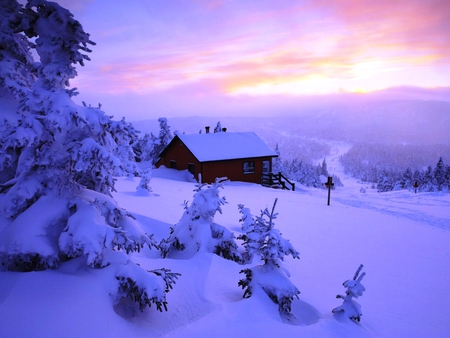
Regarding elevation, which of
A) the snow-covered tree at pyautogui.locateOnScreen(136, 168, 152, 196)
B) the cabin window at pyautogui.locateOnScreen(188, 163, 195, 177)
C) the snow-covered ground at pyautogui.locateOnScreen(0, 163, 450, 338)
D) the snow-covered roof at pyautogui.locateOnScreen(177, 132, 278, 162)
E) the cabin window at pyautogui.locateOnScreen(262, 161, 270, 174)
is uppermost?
the snow-covered roof at pyautogui.locateOnScreen(177, 132, 278, 162)

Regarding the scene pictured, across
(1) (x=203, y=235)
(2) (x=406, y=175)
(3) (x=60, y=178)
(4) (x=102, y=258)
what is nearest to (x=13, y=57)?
Answer: (3) (x=60, y=178)

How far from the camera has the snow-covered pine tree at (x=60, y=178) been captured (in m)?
4.62

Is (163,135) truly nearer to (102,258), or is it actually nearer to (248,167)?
(248,167)

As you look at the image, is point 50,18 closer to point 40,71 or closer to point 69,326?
point 40,71

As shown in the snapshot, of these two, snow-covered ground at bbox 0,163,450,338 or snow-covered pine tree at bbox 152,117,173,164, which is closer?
snow-covered ground at bbox 0,163,450,338

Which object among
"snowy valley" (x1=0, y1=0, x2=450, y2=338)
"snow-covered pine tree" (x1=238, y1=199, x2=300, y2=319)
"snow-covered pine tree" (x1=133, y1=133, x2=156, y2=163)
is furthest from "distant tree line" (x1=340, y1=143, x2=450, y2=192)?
"snow-covered pine tree" (x1=133, y1=133, x2=156, y2=163)

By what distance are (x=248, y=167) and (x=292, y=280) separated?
2181 cm

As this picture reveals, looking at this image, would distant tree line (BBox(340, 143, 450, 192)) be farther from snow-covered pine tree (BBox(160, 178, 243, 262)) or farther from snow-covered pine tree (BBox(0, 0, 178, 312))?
snow-covered pine tree (BBox(0, 0, 178, 312))

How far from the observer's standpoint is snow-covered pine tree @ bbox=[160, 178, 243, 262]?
8.91m

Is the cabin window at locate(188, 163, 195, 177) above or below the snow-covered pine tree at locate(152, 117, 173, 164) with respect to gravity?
below

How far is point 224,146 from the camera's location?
3030 centimetres

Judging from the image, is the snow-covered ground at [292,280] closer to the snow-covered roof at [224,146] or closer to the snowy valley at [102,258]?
the snowy valley at [102,258]

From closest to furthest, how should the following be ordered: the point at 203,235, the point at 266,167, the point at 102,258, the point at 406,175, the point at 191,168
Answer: the point at 102,258, the point at 203,235, the point at 191,168, the point at 266,167, the point at 406,175

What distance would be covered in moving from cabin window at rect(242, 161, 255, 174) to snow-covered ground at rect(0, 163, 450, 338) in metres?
13.5
